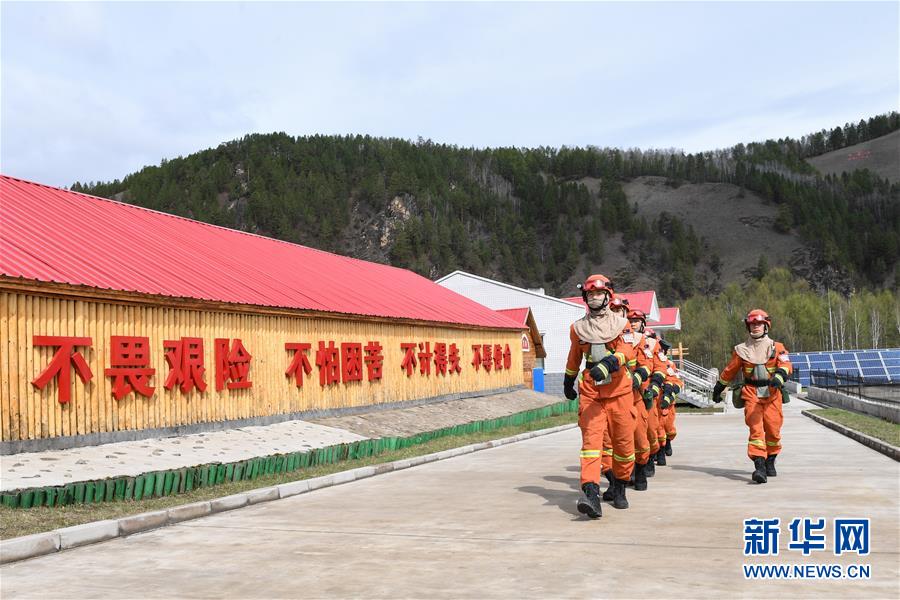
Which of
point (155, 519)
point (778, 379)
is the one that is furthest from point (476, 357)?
point (155, 519)

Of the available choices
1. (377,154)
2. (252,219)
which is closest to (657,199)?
(377,154)

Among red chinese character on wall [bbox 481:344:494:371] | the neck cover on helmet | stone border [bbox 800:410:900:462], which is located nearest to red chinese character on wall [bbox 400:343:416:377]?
red chinese character on wall [bbox 481:344:494:371]

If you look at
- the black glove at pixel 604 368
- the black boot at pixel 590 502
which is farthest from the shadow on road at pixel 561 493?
the black glove at pixel 604 368

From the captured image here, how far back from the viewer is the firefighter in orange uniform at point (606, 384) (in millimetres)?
9156

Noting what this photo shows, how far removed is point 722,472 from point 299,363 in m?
12.4

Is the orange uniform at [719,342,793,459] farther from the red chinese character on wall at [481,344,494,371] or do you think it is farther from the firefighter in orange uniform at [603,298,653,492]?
the red chinese character on wall at [481,344,494,371]

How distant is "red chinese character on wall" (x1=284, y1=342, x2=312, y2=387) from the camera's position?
21455mm

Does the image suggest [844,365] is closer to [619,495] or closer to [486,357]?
[486,357]

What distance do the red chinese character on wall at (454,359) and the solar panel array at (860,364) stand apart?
30555mm

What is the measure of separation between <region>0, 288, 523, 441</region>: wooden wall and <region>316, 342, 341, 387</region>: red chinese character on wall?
0.20 meters

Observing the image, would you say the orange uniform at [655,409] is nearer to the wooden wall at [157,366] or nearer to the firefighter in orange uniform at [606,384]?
the firefighter in orange uniform at [606,384]

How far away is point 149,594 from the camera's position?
5.92 m

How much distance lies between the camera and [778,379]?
11688 millimetres

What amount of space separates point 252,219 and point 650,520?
152 metres
